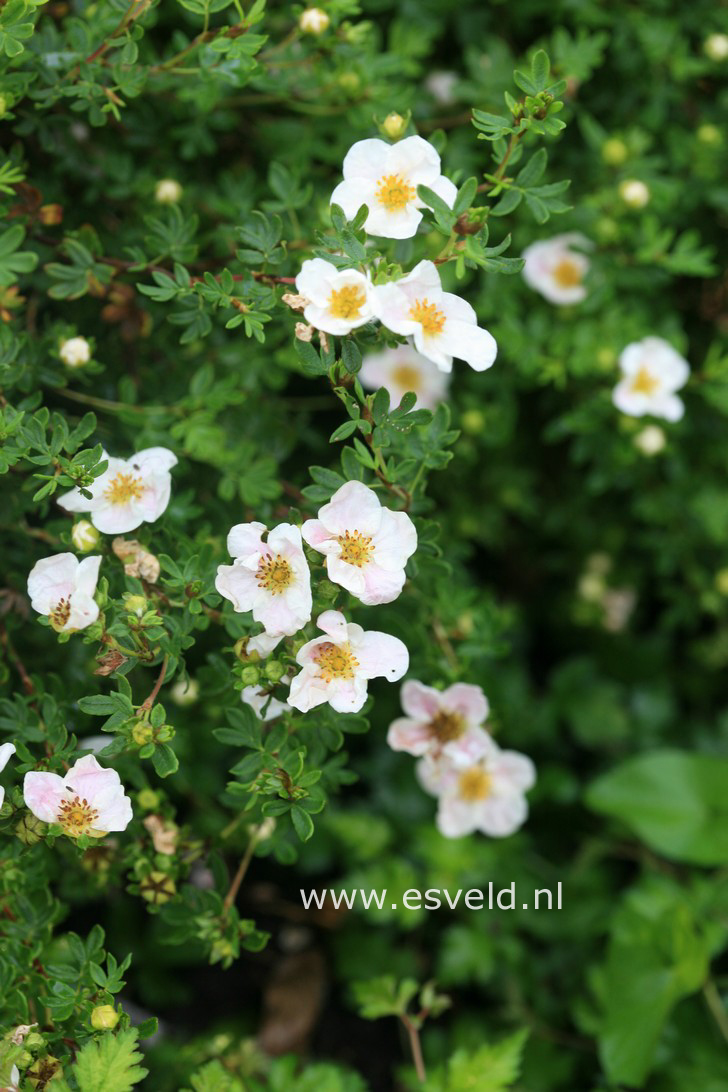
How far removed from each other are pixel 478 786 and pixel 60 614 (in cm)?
75

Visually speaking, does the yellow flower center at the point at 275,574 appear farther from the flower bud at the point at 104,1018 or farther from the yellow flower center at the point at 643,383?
the yellow flower center at the point at 643,383

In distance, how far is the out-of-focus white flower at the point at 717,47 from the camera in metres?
1.81

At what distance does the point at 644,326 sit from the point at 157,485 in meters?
1.08

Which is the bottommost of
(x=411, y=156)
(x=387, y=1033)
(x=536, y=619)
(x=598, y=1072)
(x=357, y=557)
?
(x=387, y=1033)

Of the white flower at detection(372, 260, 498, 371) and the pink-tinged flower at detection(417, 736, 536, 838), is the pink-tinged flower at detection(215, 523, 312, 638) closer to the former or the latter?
the white flower at detection(372, 260, 498, 371)

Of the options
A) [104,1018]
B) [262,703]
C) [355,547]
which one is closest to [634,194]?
[355,547]

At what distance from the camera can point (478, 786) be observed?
5.15 ft

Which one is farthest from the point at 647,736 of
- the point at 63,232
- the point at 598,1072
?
the point at 63,232

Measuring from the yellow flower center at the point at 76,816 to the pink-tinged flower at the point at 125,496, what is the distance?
1.02 ft

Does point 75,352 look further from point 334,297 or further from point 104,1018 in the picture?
point 104,1018

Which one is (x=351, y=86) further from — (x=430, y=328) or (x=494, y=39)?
(x=430, y=328)

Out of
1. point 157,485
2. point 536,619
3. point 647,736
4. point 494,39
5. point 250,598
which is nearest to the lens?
point 250,598

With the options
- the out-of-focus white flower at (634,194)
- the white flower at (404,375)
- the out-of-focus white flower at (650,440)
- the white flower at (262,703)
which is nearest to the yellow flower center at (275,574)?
the white flower at (262,703)

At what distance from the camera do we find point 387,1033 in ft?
6.64
